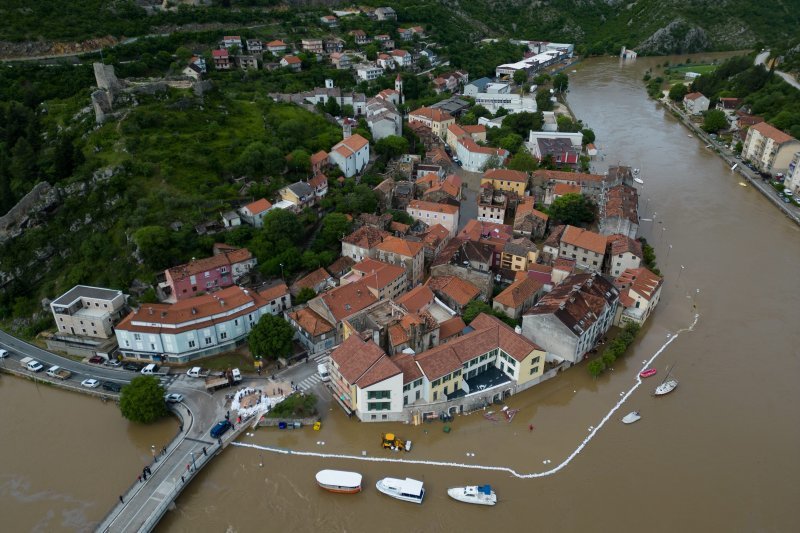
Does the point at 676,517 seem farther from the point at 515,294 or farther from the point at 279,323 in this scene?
the point at 279,323

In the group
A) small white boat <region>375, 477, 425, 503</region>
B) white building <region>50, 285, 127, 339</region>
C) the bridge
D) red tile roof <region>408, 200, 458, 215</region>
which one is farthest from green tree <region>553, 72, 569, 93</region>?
small white boat <region>375, 477, 425, 503</region>

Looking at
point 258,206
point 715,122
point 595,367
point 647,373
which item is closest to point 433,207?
point 258,206

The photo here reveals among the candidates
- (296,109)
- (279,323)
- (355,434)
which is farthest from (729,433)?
(296,109)

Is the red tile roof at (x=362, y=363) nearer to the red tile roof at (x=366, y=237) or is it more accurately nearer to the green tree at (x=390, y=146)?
the red tile roof at (x=366, y=237)

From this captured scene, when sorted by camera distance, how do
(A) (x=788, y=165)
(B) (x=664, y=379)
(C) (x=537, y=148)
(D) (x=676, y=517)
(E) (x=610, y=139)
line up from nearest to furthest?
(D) (x=676, y=517) → (B) (x=664, y=379) → (A) (x=788, y=165) → (C) (x=537, y=148) → (E) (x=610, y=139)

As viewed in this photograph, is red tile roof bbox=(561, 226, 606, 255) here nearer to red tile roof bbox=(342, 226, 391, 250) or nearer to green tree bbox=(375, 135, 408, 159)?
red tile roof bbox=(342, 226, 391, 250)

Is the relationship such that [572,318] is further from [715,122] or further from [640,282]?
[715,122]
